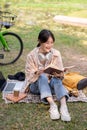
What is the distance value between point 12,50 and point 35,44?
1116 millimetres

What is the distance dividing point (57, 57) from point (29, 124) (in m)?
1.22

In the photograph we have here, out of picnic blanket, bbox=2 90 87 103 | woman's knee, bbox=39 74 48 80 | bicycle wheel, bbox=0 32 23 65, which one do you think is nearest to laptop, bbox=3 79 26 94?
picnic blanket, bbox=2 90 87 103

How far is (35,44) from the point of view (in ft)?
26.9

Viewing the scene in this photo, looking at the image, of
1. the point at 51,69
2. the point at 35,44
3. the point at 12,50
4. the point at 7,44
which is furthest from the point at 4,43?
the point at 51,69

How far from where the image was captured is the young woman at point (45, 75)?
4684 millimetres

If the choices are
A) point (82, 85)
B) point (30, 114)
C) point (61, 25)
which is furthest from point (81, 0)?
point (30, 114)

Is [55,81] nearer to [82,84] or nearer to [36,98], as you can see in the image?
[36,98]

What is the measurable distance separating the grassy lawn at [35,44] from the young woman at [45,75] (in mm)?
183

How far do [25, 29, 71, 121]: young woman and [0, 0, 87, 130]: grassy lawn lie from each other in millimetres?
183

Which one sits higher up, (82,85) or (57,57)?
(57,57)

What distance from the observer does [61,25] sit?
10.5m

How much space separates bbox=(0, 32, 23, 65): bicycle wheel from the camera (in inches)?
267

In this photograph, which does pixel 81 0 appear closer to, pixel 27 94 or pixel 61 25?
pixel 61 25

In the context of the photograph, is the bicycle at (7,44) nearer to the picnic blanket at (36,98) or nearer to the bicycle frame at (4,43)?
the bicycle frame at (4,43)
